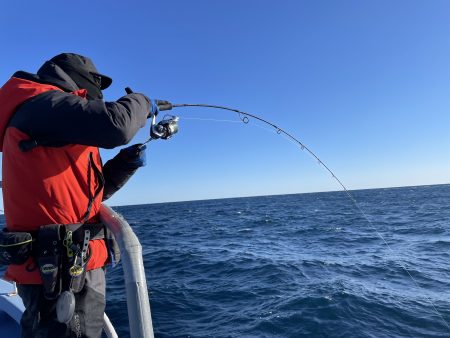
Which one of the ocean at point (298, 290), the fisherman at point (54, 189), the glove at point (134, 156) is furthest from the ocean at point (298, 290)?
the fisherman at point (54, 189)

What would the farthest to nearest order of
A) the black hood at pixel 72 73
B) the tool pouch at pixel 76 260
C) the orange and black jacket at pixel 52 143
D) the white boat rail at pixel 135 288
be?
the black hood at pixel 72 73 < the tool pouch at pixel 76 260 < the orange and black jacket at pixel 52 143 < the white boat rail at pixel 135 288

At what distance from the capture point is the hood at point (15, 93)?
1.68 metres

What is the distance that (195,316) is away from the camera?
6.57m

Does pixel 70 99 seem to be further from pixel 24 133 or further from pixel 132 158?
pixel 132 158

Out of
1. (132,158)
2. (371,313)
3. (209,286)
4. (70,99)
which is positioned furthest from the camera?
(209,286)

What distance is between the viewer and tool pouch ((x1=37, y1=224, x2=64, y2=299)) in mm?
1669

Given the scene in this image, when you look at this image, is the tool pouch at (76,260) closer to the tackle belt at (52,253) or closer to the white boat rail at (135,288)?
the tackle belt at (52,253)

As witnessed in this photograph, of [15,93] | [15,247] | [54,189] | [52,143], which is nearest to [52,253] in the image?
[15,247]

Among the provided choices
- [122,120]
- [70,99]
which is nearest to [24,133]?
[70,99]

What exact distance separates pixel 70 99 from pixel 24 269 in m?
0.90

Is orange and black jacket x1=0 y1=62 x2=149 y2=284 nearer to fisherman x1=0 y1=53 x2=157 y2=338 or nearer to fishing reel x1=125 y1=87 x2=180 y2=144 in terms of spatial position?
fisherman x1=0 y1=53 x2=157 y2=338

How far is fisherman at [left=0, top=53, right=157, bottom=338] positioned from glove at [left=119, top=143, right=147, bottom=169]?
0.46 m

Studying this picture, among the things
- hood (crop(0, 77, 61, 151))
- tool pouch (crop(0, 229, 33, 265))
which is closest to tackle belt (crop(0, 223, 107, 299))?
tool pouch (crop(0, 229, 33, 265))

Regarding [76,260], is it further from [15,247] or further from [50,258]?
[15,247]
